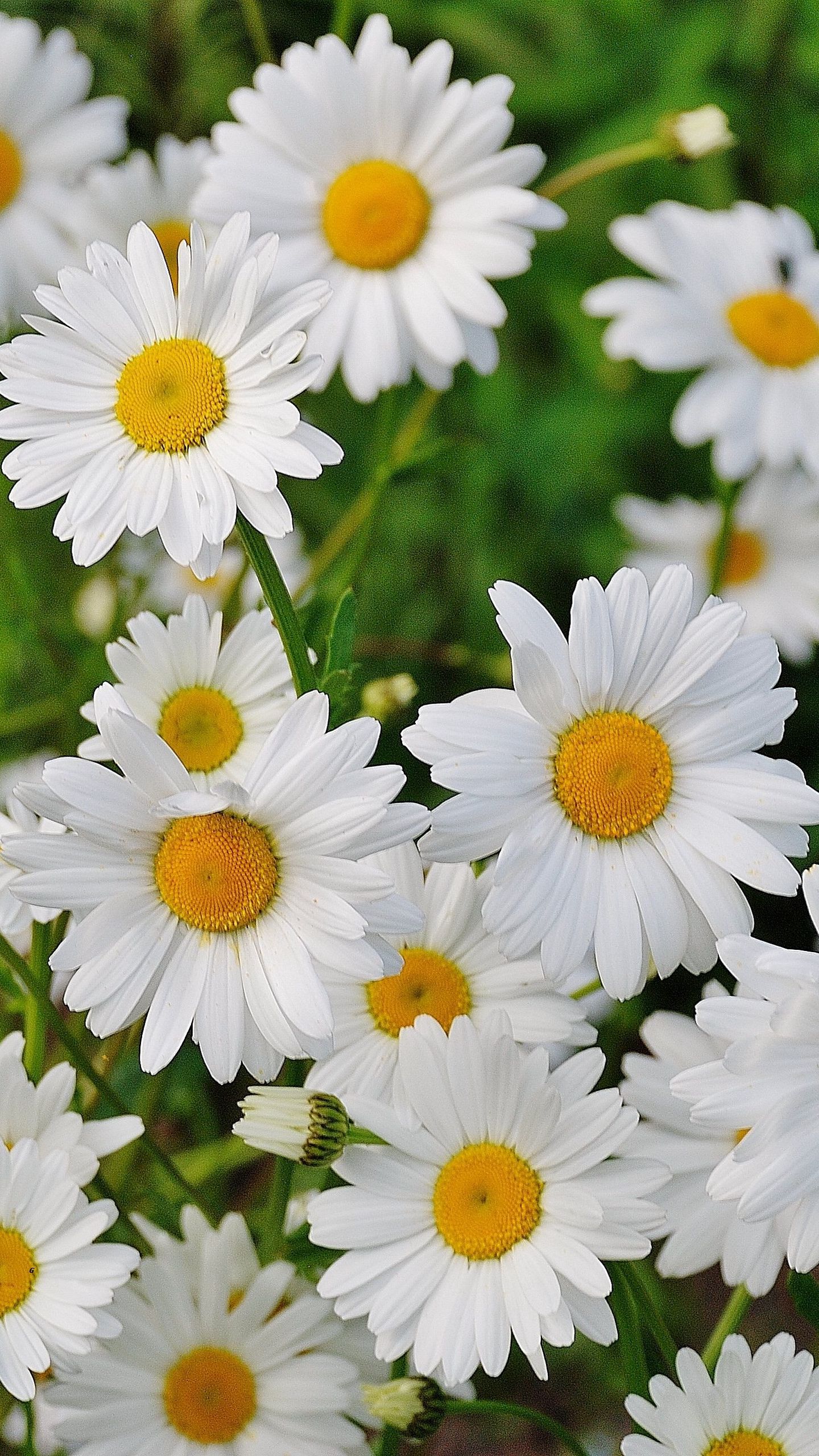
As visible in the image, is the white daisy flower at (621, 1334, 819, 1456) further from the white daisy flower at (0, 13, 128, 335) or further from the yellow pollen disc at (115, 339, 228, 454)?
the white daisy flower at (0, 13, 128, 335)

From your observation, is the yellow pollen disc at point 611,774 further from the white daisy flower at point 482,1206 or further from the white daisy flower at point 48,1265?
the white daisy flower at point 48,1265

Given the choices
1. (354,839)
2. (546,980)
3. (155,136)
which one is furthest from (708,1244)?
(155,136)

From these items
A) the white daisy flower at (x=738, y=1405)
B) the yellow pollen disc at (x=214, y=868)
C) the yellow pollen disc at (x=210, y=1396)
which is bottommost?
the yellow pollen disc at (x=210, y=1396)

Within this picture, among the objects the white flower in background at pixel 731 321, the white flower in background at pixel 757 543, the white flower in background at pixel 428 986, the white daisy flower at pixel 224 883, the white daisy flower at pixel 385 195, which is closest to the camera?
the white daisy flower at pixel 224 883

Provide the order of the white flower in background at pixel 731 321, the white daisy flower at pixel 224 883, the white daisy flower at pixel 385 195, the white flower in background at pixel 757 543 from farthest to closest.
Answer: the white flower in background at pixel 757 543
the white flower in background at pixel 731 321
the white daisy flower at pixel 385 195
the white daisy flower at pixel 224 883

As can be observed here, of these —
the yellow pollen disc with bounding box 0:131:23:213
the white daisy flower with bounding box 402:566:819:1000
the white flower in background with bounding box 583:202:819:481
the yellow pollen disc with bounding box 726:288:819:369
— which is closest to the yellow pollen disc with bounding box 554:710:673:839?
the white daisy flower with bounding box 402:566:819:1000

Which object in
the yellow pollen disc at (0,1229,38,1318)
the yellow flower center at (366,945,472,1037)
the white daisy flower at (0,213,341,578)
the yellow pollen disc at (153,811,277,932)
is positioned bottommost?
the yellow pollen disc at (0,1229,38,1318)

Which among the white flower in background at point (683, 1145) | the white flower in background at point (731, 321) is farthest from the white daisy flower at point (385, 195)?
the white flower in background at point (683, 1145)
